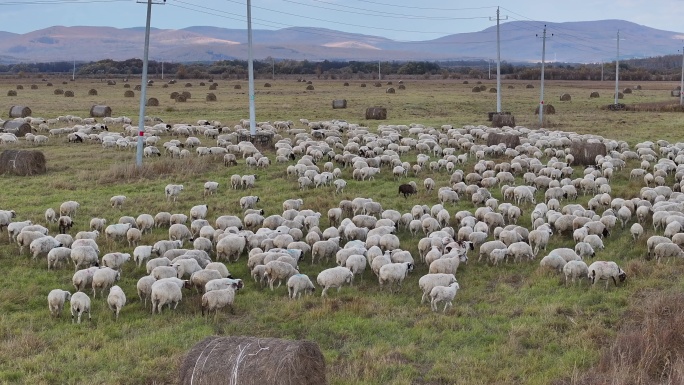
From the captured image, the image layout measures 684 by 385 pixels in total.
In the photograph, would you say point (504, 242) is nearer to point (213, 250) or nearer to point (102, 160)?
point (213, 250)

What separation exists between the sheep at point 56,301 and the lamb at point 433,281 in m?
6.09

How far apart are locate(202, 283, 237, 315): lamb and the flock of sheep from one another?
20 mm

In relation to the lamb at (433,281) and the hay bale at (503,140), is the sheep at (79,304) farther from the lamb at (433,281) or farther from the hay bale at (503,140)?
the hay bale at (503,140)

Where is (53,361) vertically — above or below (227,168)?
below

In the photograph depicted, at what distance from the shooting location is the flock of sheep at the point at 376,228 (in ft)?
41.1

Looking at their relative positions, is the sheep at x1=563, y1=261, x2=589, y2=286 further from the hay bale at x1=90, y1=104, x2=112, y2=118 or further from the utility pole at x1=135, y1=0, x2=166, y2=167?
the hay bale at x1=90, y1=104, x2=112, y2=118

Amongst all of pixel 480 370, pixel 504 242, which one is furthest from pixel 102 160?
pixel 480 370

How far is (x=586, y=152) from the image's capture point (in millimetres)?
25234

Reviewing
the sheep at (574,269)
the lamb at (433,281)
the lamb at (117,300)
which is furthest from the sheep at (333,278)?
the sheep at (574,269)

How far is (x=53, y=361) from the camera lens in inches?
368

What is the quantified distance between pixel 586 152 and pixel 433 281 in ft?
49.9

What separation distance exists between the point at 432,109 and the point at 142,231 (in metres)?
32.7

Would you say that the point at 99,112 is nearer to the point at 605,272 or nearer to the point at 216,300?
the point at 216,300

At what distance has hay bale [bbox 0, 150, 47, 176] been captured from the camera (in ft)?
74.5
